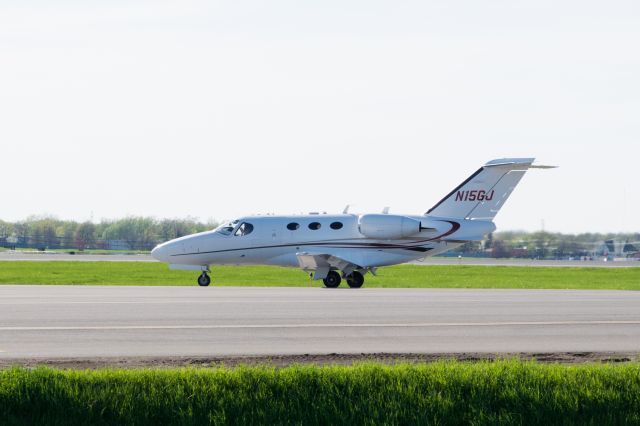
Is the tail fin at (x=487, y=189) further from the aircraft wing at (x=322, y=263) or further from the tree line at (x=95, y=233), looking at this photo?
the tree line at (x=95, y=233)

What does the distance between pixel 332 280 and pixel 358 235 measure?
5.96ft

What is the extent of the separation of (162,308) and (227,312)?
5.54ft

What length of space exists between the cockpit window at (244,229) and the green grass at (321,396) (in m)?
25.6

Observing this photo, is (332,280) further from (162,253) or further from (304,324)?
(304,324)

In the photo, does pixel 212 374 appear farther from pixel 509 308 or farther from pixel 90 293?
pixel 90 293

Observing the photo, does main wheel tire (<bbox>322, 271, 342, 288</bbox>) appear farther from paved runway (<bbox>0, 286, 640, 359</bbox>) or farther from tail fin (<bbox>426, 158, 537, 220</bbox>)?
paved runway (<bbox>0, 286, 640, 359</bbox>)

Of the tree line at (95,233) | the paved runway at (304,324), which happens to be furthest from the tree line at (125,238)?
the paved runway at (304,324)

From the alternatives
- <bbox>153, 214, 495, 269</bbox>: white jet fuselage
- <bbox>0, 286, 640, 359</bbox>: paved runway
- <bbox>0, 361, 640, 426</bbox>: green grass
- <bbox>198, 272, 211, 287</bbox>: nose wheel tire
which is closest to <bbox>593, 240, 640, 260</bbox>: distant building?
<bbox>153, 214, 495, 269</bbox>: white jet fuselage

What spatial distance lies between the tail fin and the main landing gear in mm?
3848

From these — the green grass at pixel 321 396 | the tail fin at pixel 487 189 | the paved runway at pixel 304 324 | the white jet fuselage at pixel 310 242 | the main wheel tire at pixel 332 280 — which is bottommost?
the green grass at pixel 321 396

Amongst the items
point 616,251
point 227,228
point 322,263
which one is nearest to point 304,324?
point 322,263

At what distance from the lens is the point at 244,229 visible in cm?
3669

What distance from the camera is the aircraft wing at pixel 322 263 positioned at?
3493cm

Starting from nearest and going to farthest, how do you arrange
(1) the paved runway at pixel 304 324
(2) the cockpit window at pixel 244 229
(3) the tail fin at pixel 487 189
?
(1) the paved runway at pixel 304 324 → (3) the tail fin at pixel 487 189 → (2) the cockpit window at pixel 244 229
